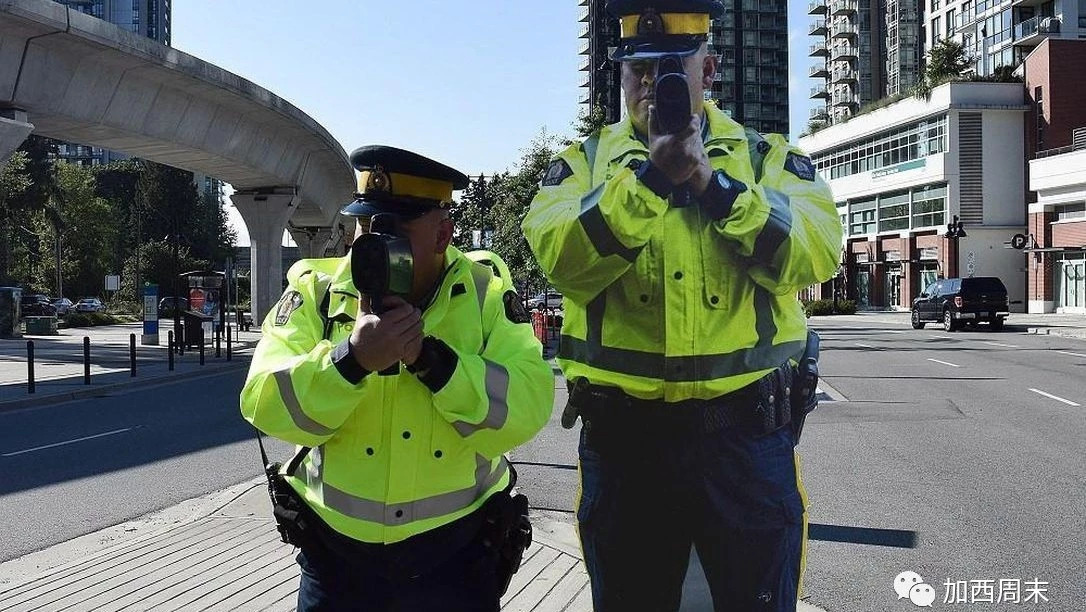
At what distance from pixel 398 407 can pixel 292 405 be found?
0.28 m

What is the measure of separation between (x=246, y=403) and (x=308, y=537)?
16.1 inches

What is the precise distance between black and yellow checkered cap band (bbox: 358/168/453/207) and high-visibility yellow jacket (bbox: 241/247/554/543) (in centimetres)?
20

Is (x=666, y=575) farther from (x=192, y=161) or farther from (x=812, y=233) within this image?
(x=192, y=161)

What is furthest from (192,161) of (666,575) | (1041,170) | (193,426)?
(1041,170)

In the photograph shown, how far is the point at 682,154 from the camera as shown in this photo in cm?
263

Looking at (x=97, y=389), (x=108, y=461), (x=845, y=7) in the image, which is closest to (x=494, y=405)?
(x=108, y=461)

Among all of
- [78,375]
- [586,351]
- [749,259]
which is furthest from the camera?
[78,375]

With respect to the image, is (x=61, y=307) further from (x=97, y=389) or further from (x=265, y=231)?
(x=97, y=389)

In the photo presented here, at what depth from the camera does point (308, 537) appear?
2924mm

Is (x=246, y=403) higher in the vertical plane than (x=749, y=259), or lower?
lower

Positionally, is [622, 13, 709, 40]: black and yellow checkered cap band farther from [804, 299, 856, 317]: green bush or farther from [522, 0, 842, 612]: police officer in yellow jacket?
[804, 299, 856, 317]: green bush

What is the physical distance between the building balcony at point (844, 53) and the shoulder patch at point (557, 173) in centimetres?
Result: 10544

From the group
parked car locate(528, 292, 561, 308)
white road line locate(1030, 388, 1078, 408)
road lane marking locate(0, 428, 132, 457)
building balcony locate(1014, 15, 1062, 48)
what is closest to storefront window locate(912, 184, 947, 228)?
building balcony locate(1014, 15, 1062, 48)

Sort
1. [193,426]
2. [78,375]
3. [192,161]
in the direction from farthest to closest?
[192,161] → [78,375] → [193,426]
